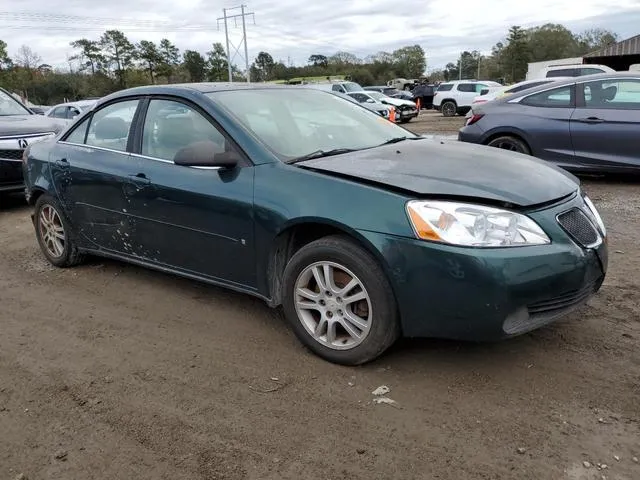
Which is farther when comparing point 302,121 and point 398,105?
point 398,105

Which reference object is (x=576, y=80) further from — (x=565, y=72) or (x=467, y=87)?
(x=467, y=87)

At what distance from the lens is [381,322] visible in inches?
120

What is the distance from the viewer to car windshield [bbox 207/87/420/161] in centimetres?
371

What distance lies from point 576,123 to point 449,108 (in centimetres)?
2229

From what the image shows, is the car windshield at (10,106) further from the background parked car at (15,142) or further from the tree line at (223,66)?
the tree line at (223,66)

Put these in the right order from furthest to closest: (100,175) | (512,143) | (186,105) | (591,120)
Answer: (512,143)
(591,120)
(100,175)
(186,105)

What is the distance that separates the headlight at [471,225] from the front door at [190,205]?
1085 mm

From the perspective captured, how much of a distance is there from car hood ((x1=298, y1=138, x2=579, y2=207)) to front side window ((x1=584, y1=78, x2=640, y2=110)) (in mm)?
4564

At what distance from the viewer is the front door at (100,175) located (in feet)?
13.9

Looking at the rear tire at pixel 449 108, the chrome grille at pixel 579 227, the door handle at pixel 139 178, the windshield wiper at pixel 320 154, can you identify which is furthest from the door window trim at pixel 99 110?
the rear tire at pixel 449 108

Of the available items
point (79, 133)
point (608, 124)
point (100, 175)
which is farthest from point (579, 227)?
point (608, 124)

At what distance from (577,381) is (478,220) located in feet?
3.29

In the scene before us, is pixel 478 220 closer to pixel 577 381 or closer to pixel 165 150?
pixel 577 381

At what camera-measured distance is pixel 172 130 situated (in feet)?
13.3
